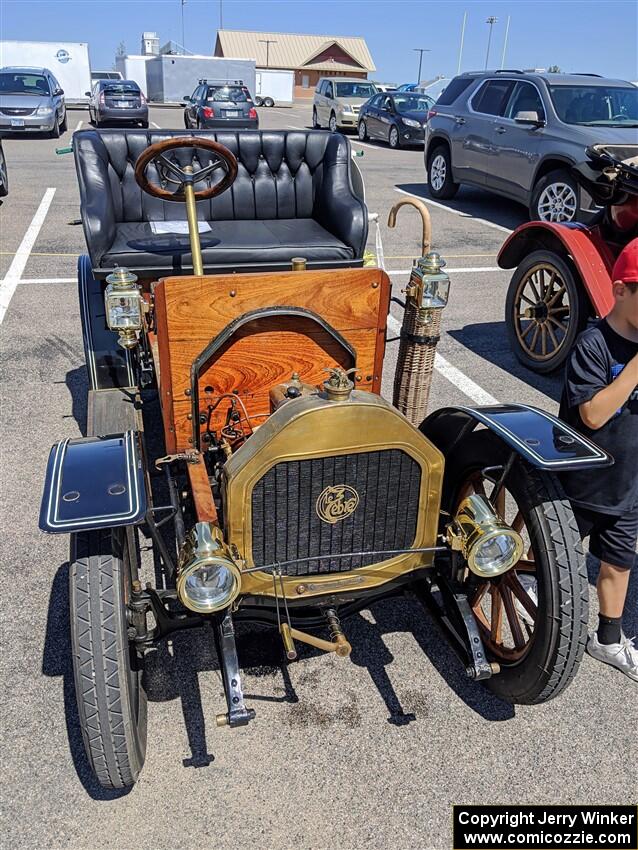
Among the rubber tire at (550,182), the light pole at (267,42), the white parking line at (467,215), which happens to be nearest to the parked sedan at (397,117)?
the white parking line at (467,215)

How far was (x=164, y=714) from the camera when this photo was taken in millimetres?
2398

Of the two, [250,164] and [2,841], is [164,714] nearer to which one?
[2,841]

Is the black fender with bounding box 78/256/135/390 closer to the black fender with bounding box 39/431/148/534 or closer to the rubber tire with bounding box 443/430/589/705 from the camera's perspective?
the black fender with bounding box 39/431/148/534

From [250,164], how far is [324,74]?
173ft

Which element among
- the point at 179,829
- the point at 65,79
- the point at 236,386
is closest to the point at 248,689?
the point at 179,829

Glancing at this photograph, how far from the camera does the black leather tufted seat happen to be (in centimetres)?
472

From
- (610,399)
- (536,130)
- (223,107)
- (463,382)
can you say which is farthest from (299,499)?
(223,107)

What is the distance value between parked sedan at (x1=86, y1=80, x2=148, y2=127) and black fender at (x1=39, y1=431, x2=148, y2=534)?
67.8 feet

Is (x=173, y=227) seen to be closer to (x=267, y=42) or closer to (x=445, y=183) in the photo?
(x=445, y=183)

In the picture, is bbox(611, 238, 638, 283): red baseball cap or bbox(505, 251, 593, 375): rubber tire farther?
bbox(505, 251, 593, 375): rubber tire

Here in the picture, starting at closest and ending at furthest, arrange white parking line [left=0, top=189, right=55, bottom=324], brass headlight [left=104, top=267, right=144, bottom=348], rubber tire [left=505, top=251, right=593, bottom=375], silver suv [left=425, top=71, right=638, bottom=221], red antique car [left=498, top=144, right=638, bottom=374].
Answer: brass headlight [left=104, top=267, right=144, bottom=348] < red antique car [left=498, top=144, right=638, bottom=374] < rubber tire [left=505, top=251, right=593, bottom=375] < white parking line [left=0, top=189, right=55, bottom=324] < silver suv [left=425, top=71, right=638, bottom=221]

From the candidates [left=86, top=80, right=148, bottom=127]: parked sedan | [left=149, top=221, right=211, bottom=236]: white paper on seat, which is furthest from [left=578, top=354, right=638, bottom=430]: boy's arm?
[left=86, top=80, right=148, bottom=127]: parked sedan

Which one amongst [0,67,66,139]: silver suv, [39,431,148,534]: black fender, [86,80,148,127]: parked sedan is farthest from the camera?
[86,80,148,127]: parked sedan

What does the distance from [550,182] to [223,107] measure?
1267 centimetres
